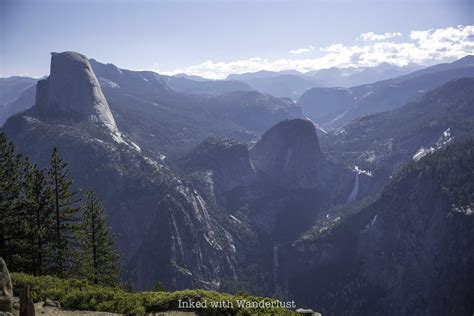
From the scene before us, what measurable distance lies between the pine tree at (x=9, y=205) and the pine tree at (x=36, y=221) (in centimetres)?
91

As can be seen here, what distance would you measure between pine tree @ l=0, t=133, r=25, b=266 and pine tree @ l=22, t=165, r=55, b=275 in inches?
36.0

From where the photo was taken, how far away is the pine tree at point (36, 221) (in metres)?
40.1

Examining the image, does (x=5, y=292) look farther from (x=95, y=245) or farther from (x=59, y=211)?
(x=95, y=245)

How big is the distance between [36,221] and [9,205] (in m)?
3.42

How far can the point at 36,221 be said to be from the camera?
4288 cm

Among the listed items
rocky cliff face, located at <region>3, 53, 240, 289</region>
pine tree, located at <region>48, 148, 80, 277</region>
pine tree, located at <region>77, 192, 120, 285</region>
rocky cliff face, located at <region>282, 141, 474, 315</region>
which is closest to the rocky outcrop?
pine tree, located at <region>48, 148, 80, 277</region>

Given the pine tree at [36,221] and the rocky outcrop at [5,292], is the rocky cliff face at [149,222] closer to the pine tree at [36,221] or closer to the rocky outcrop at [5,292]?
the pine tree at [36,221]

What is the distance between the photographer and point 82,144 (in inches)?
7785

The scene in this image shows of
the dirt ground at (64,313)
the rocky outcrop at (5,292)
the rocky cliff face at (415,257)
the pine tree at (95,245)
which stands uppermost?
the rocky outcrop at (5,292)

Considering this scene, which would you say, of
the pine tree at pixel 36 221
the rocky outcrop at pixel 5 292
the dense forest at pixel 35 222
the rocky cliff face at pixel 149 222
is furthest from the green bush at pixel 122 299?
the rocky cliff face at pixel 149 222

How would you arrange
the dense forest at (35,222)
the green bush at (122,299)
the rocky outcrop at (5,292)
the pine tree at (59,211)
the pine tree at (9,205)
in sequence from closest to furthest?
the rocky outcrop at (5,292) → the green bush at (122,299) → the pine tree at (9,205) → the dense forest at (35,222) → the pine tree at (59,211)

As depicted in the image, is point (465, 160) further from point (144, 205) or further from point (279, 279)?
point (144, 205)

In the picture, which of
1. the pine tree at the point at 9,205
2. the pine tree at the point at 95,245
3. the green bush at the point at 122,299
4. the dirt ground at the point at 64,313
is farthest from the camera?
the pine tree at the point at 95,245

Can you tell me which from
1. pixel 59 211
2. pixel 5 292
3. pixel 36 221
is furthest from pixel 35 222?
pixel 5 292
